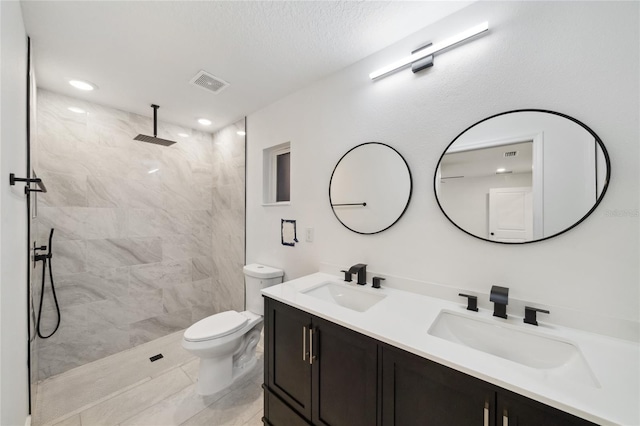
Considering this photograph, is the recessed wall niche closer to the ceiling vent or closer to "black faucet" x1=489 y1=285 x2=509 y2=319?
the ceiling vent

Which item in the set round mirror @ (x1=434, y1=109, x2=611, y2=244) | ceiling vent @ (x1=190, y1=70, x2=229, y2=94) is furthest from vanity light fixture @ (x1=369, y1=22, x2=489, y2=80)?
ceiling vent @ (x1=190, y1=70, x2=229, y2=94)

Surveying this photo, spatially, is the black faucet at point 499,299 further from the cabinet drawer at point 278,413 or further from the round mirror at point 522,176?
the cabinet drawer at point 278,413

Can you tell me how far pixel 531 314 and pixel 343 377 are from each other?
0.89 meters

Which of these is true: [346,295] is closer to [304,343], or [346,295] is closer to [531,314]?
[304,343]

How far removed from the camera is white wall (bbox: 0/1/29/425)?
86cm

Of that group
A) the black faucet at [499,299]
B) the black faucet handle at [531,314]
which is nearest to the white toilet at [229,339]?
the black faucet at [499,299]

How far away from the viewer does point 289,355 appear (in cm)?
137

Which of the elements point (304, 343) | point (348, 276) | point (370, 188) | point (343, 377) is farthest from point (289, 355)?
point (370, 188)

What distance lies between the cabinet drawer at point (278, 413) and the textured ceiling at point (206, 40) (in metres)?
2.21

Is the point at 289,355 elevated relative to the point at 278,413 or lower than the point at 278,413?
elevated

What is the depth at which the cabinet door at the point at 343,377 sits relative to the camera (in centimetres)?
103

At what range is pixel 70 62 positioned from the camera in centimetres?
172

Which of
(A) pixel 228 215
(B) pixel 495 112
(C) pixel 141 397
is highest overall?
(B) pixel 495 112

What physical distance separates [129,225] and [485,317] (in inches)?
122
